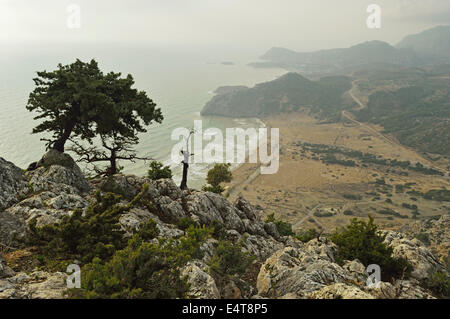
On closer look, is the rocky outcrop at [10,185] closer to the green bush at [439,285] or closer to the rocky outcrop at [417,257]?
the green bush at [439,285]

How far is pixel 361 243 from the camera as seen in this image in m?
25.0

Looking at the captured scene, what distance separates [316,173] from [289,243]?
11468 centimetres

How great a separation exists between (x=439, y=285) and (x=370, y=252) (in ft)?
16.9

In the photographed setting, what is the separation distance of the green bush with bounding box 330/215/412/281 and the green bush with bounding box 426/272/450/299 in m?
1.73

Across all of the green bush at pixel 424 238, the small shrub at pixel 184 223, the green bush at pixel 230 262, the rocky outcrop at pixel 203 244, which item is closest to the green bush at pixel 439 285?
the rocky outcrop at pixel 203 244

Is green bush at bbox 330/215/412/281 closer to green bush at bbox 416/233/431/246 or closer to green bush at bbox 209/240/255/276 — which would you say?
green bush at bbox 209/240/255/276

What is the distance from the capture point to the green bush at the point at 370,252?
21.4m

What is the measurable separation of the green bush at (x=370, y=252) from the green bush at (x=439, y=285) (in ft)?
Answer: 5.67

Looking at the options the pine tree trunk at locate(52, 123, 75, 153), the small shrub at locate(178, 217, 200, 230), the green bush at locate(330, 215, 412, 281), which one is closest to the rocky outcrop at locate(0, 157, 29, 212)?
the pine tree trunk at locate(52, 123, 75, 153)

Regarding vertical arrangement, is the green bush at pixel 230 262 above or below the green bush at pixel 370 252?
above

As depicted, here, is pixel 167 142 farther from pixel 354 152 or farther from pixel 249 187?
pixel 354 152

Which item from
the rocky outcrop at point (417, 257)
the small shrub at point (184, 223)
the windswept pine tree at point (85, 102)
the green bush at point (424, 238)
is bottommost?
the green bush at point (424, 238)

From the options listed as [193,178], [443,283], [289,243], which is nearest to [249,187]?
[193,178]

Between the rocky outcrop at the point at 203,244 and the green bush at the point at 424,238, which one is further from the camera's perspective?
the green bush at the point at 424,238
